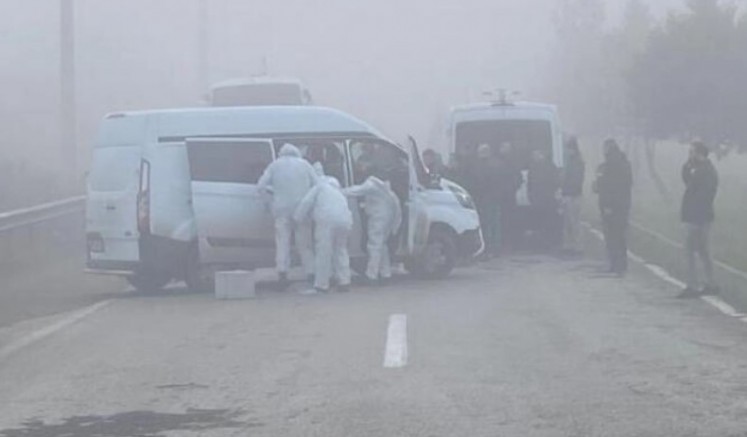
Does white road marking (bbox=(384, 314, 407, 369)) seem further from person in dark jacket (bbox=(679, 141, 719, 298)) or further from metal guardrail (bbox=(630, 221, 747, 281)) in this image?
metal guardrail (bbox=(630, 221, 747, 281))

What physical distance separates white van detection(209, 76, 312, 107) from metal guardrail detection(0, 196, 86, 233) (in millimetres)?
4759

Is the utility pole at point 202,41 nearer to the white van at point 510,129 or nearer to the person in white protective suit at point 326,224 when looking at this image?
the white van at point 510,129

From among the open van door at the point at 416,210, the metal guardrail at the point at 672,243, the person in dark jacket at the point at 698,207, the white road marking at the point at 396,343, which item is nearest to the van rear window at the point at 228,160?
the open van door at the point at 416,210

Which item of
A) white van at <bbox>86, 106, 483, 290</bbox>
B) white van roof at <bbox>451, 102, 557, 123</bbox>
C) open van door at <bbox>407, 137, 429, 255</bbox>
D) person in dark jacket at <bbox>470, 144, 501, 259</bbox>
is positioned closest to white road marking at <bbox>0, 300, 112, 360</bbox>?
white van at <bbox>86, 106, 483, 290</bbox>

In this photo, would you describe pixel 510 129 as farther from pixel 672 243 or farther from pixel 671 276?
pixel 671 276

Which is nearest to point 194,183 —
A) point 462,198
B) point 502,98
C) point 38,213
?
point 462,198

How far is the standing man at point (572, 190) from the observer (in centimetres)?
2797

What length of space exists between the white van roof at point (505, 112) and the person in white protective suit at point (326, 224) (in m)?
8.20

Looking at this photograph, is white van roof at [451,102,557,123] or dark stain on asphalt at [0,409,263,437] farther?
white van roof at [451,102,557,123]

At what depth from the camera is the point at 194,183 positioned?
21.5 m

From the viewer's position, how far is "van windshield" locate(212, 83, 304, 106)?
32812mm

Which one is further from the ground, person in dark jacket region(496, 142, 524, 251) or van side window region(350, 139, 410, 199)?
van side window region(350, 139, 410, 199)

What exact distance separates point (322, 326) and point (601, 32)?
40662mm

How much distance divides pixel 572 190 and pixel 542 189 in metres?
0.45
